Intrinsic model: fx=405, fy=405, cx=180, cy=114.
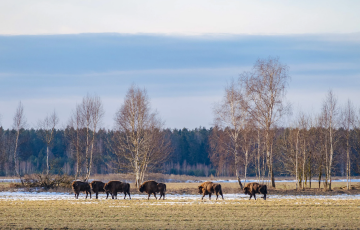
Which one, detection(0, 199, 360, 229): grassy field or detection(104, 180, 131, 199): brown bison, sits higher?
detection(104, 180, 131, 199): brown bison

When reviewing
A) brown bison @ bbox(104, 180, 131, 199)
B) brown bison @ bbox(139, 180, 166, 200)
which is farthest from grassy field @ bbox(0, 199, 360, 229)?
brown bison @ bbox(104, 180, 131, 199)

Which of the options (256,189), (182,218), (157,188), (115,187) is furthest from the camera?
(115,187)

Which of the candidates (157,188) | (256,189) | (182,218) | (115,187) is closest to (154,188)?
(157,188)

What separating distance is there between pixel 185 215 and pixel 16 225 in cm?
785

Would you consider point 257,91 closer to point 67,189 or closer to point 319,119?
point 319,119

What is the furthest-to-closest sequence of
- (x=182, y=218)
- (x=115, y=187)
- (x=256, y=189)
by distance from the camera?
(x=115, y=187) → (x=256, y=189) → (x=182, y=218)

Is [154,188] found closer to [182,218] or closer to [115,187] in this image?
[115,187]

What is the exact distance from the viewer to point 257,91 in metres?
44.7

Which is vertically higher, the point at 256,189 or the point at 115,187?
the point at 256,189

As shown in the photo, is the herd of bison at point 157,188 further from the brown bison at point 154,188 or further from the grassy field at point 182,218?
the grassy field at point 182,218

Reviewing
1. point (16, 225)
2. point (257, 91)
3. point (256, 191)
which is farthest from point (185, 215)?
point (257, 91)

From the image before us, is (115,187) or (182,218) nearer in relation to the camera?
(182,218)

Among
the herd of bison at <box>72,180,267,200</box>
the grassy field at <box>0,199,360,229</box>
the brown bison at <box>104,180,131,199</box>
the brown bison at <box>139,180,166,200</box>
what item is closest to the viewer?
the grassy field at <box>0,199,360,229</box>

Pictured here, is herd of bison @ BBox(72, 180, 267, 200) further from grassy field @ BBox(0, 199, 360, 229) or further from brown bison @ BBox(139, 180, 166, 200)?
grassy field @ BBox(0, 199, 360, 229)
